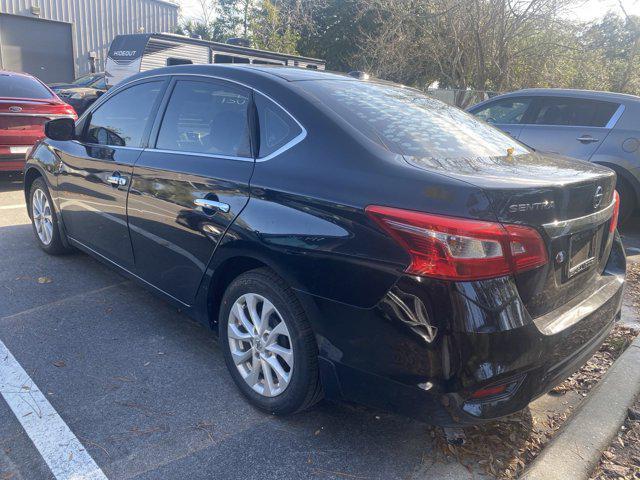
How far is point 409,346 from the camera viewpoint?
2.04 meters

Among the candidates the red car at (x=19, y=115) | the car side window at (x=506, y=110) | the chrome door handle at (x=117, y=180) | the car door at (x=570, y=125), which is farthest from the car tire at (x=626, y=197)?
the red car at (x=19, y=115)

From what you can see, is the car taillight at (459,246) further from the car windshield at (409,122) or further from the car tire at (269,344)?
the car tire at (269,344)

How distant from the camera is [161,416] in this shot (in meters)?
2.65

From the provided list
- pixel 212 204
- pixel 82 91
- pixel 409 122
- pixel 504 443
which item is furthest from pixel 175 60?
pixel 504 443

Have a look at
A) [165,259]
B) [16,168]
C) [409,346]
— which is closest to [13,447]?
[165,259]

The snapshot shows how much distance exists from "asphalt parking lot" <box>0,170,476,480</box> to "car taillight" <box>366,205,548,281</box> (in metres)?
1.00

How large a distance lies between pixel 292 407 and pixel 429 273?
1047 millimetres

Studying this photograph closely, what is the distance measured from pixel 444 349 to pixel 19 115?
735cm

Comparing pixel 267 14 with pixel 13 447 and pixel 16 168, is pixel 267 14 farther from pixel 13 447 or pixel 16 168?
pixel 13 447

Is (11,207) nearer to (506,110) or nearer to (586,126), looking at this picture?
(506,110)

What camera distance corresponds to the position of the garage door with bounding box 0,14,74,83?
20.7 meters

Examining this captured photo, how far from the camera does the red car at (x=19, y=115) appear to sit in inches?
284

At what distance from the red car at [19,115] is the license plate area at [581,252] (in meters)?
7.36

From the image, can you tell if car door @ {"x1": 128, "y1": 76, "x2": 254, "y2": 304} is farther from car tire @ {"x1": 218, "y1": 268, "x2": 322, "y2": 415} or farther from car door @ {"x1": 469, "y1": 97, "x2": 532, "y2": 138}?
car door @ {"x1": 469, "y1": 97, "x2": 532, "y2": 138}
